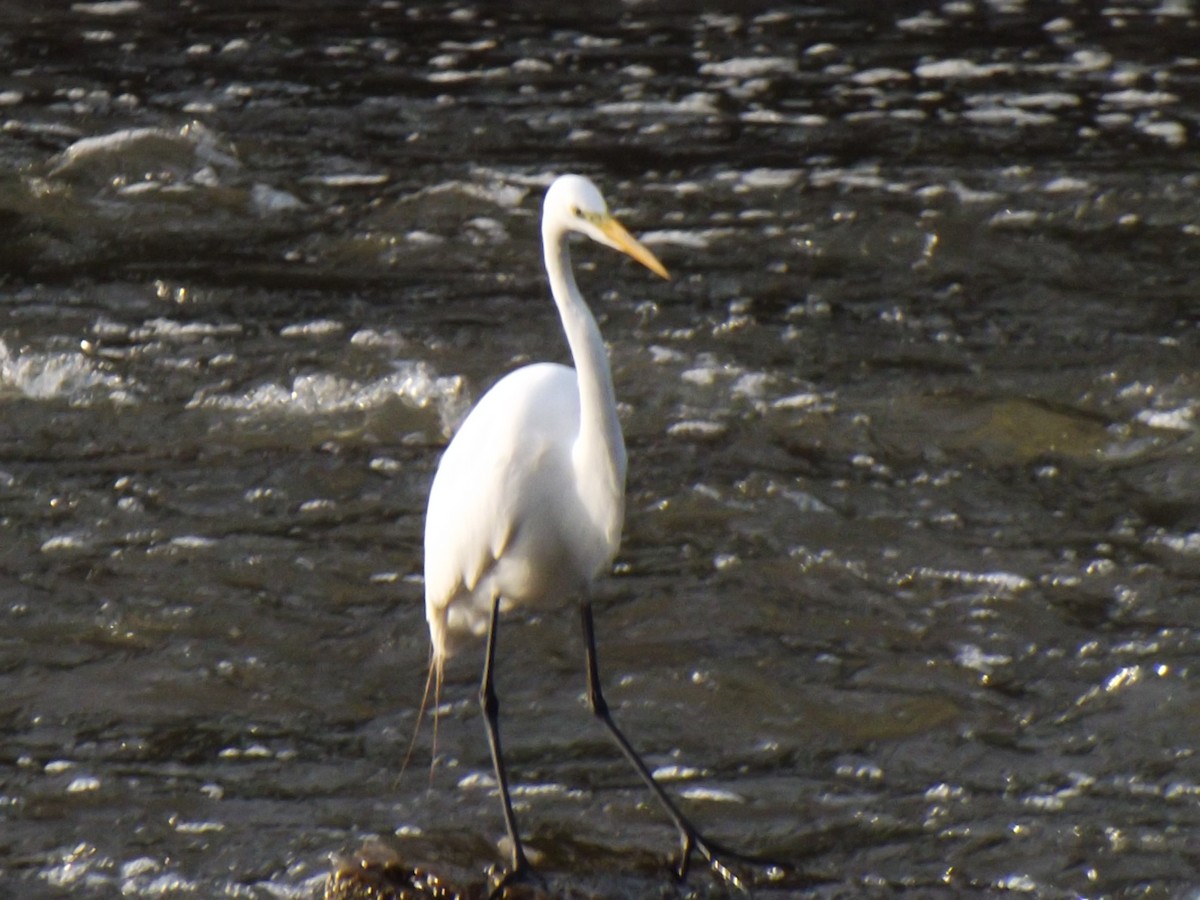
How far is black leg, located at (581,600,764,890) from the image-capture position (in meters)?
3.75

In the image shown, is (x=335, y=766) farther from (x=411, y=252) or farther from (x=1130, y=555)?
(x=411, y=252)

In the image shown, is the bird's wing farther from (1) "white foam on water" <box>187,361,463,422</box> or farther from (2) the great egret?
(1) "white foam on water" <box>187,361,463,422</box>

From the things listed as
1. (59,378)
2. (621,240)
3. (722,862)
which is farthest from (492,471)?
(59,378)

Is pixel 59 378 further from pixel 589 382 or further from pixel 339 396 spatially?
pixel 589 382

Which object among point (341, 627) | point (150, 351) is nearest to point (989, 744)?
point (341, 627)

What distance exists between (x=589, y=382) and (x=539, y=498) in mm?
347

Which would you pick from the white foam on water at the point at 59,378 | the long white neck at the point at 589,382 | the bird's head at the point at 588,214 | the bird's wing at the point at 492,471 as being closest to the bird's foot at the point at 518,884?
the bird's wing at the point at 492,471

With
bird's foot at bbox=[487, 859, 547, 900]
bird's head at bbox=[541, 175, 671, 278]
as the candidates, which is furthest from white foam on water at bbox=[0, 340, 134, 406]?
bird's head at bbox=[541, 175, 671, 278]

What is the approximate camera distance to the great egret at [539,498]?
11.2 feet

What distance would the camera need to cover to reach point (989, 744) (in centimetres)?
415

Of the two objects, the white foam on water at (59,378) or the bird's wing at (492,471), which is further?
the white foam on water at (59,378)

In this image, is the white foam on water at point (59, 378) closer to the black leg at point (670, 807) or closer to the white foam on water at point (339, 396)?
the white foam on water at point (339, 396)

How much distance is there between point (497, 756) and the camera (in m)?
3.77

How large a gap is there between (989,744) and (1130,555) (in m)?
1.02
